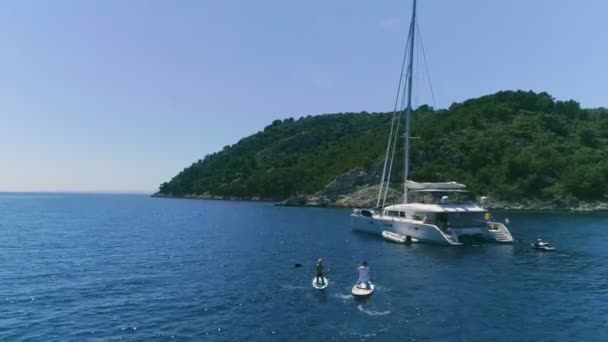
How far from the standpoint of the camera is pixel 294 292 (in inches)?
1405

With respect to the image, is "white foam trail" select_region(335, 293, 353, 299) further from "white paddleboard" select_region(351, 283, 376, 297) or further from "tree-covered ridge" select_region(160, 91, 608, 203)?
"tree-covered ridge" select_region(160, 91, 608, 203)

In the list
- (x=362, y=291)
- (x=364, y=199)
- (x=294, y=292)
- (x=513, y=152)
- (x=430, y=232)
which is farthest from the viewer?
(x=513, y=152)

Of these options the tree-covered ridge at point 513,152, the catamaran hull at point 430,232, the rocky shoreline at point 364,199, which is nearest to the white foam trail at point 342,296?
the catamaran hull at point 430,232

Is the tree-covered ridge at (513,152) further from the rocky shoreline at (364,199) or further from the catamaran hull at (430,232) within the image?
the catamaran hull at (430,232)

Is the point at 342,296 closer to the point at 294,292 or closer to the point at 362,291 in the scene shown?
the point at 362,291

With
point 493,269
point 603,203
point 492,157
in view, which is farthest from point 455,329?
point 492,157

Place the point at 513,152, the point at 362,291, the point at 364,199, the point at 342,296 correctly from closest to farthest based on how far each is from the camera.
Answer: the point at 362,291 → the point at 342,296 → the point at 364,199 → the point at 513,152

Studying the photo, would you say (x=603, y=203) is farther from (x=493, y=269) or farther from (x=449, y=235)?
(x=493, y=269)

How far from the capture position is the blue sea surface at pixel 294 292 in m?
26.5

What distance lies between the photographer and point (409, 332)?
84.9ft

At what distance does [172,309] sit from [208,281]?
9223 millimetres

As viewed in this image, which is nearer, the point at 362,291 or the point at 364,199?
the point at 362,291

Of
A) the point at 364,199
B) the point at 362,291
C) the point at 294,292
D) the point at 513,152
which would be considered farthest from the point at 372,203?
the point at 362,291

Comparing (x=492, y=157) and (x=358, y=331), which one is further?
(x=492, y=157)
